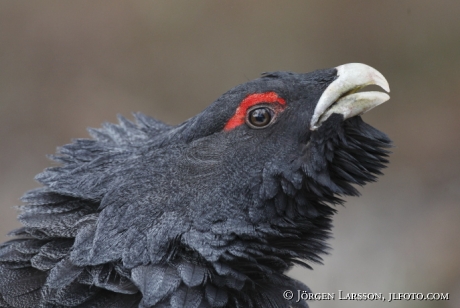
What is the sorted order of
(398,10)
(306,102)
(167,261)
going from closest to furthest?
1. (167,261)
2. (306,102)
3. (398,10)

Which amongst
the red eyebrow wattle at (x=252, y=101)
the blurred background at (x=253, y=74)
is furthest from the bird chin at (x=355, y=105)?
the blurred background at (x=253, y=74)

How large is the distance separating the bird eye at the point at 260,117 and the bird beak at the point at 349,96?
343mm

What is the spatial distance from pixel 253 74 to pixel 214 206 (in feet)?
24.3

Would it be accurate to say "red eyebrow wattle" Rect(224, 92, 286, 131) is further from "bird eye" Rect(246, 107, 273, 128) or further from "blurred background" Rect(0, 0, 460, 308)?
"blurred background" Rect(0, 0, 460, 308)

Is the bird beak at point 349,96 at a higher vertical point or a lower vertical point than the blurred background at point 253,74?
lower

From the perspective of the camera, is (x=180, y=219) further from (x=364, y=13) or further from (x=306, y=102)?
(x=364, y=13)

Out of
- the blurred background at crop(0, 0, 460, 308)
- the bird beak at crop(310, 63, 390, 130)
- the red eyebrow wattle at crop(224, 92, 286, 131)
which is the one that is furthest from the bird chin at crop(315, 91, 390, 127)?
the blurred background at crop(0, 0, 460, 308)

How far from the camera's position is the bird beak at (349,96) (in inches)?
155

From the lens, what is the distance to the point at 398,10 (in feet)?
33.7

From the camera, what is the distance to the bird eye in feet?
13.5

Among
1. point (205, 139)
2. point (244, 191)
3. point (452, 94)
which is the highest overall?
point (452, 94)

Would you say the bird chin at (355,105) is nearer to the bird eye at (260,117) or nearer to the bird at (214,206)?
the bird at (214,206)

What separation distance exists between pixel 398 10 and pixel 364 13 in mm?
617

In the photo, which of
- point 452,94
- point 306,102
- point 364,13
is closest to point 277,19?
point 364,13
